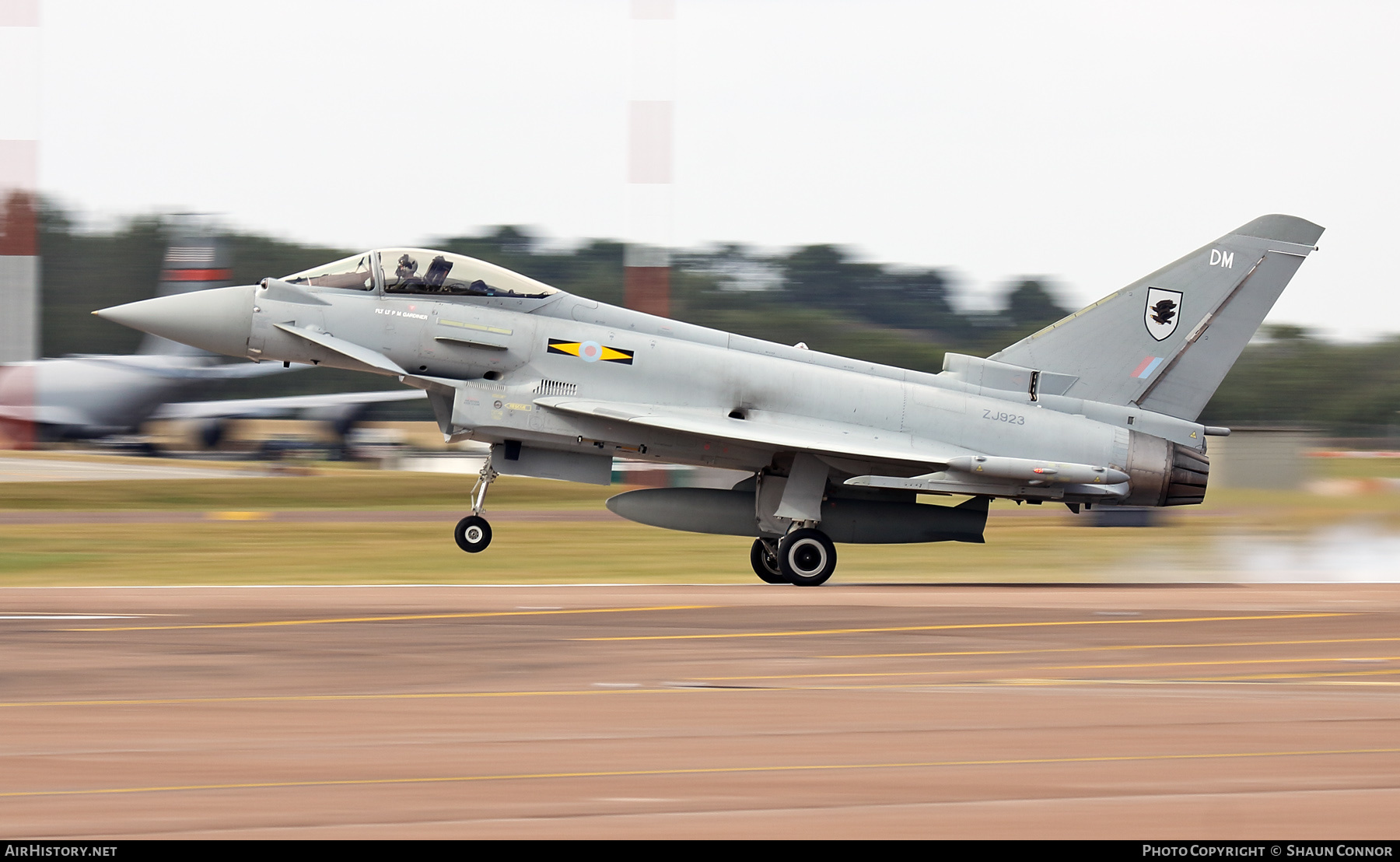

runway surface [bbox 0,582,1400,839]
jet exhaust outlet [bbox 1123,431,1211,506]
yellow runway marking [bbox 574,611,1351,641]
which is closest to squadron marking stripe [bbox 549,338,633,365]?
runway surface [bbox 0,582,1400,839]

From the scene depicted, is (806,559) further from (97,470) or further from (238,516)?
(97,470)

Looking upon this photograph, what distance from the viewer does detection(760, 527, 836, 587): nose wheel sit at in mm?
15961

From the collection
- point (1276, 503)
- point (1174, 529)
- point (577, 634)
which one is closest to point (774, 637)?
point (577, 634)

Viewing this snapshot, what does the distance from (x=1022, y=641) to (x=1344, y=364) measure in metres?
77.0

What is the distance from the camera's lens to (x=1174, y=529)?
2411cm

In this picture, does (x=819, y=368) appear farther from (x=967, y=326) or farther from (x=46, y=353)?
(x=967, y=326)

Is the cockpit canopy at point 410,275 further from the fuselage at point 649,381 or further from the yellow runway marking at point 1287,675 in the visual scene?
the yellow runway marking at point 1287,675

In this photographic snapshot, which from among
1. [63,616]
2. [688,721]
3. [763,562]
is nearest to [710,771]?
[688,721]

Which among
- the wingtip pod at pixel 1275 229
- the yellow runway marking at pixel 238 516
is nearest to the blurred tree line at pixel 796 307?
the yellow runway marking at pixel 238 516

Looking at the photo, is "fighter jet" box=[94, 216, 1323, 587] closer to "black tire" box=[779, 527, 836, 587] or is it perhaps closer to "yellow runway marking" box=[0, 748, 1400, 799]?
"black tire" box=[779, 527, 836, 587]

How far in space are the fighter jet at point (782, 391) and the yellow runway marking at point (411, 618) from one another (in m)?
3.40

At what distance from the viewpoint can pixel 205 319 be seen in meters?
15.7

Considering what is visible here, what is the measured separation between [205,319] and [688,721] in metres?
10.4

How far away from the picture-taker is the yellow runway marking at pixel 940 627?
1073cm
